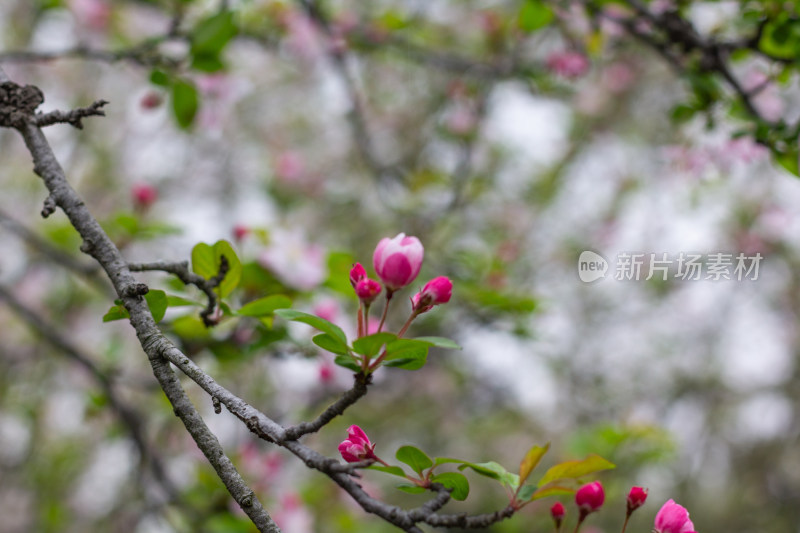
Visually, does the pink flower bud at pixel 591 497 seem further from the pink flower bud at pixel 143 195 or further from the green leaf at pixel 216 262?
the pink flower bud at pixel 143 195

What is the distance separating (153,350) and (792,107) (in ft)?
14.8

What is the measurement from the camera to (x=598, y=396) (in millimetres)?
4652

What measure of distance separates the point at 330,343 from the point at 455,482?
0.20 metres

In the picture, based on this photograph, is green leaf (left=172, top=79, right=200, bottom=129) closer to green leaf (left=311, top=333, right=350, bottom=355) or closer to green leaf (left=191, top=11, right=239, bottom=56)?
green leaf (left=191, top=11, right=239, bottom=56)

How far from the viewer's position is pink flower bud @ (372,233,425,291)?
0.70 metres

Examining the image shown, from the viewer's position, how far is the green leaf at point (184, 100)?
1408 millimetres

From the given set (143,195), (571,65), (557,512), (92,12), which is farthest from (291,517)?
(92,12)

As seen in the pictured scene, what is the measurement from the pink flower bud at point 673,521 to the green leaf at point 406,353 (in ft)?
1.03

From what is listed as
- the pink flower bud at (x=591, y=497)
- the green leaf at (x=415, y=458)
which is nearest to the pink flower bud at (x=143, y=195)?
the green leaf at (x=415, y=458)

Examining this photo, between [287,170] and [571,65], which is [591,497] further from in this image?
[287,170]

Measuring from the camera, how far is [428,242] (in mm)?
2980

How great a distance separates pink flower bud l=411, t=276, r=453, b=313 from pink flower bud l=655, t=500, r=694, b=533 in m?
0.34

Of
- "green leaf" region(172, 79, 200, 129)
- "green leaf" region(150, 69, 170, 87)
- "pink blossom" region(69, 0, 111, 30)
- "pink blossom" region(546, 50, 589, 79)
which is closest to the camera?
"green leaf" region(150, 69, 170, 87)

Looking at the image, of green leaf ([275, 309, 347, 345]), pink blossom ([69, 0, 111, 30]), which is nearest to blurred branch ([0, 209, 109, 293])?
green leaf ([275, 309, 347, 345])
